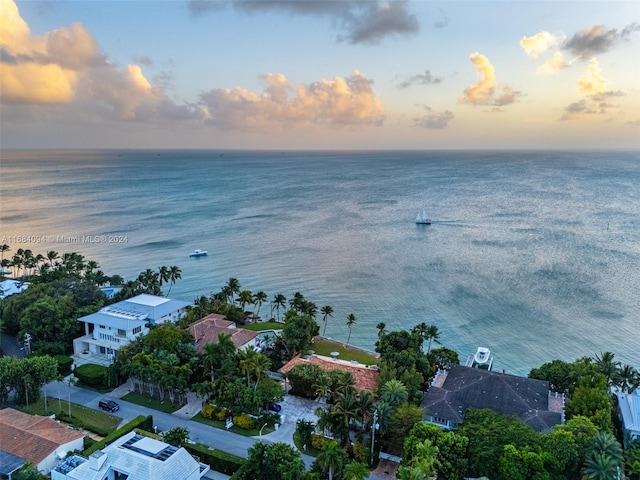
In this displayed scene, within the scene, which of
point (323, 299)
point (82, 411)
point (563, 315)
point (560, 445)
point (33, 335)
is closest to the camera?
point (560, 445)

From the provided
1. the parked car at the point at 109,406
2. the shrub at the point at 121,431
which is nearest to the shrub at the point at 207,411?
the shrub at the point at 121,431

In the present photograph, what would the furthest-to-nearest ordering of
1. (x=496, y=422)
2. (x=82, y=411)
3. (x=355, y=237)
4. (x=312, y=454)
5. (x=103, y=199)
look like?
1. (x=103, y=199)
2. (x=355, y=237)
3. (x=82, y=411)
4. (x=312, y=454)
5. (x=496, y=422)

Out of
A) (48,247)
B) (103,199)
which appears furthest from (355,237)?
(103,199)

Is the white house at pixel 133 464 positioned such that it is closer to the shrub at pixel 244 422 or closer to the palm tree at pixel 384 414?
the shrub at pixel 244 422

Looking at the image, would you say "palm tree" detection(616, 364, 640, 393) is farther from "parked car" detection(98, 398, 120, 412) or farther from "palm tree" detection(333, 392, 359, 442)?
"parked car" detection(98, 398, 120, 412)

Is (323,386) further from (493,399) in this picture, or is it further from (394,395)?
(493,399)

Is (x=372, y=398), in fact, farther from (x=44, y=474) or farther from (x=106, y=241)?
(x=106, y=241)
